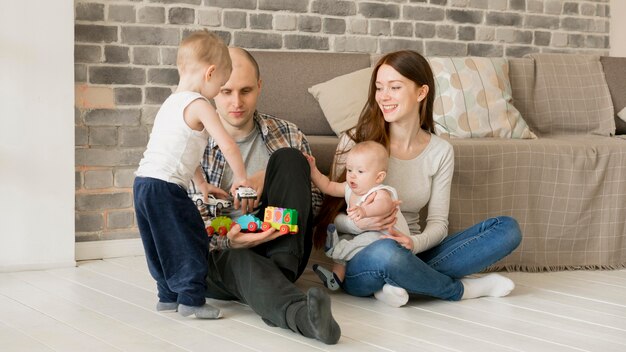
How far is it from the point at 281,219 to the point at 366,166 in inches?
13.7

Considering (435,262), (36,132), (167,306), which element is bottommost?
(167,306)

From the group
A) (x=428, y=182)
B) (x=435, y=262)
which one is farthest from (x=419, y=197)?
(x=435, y=262)

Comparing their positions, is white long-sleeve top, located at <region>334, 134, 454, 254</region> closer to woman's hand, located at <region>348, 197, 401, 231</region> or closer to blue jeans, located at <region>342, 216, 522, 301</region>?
blue jeans, located at <region>342, 216, 522, 301</region>

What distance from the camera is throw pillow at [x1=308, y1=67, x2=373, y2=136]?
12.9 feet

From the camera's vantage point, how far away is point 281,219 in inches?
111

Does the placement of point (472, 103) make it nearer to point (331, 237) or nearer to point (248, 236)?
point (331, 237)

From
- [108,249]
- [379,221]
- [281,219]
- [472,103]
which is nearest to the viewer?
[281,219]

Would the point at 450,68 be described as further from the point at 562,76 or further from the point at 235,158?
the point at 235,158

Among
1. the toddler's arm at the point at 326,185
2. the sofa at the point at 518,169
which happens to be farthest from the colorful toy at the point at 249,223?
the sofa at the point at 518,169

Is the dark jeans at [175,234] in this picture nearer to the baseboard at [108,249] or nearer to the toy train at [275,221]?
the toy train at [275,221]

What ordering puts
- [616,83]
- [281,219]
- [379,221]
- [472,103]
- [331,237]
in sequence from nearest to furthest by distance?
[281,219] → [379,221] → [331,237] → [472,103] → [616,83]

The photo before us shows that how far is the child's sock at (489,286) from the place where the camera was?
10.2 ft

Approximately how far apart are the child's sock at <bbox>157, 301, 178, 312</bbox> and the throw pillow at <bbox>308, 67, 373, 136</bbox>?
133cm

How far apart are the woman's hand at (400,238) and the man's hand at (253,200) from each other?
17.0 inches
